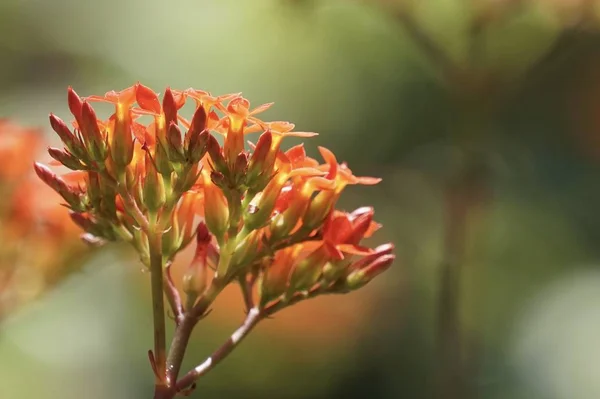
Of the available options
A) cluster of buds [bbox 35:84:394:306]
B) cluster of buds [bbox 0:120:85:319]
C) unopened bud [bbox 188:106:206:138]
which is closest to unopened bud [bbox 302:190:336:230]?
cluster of buds [bbox 35:84:394:306]

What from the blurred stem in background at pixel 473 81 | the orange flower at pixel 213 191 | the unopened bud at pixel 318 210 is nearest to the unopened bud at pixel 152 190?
the orange flower at pixel 213 191

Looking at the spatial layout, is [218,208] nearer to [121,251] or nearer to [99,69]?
[121,251]

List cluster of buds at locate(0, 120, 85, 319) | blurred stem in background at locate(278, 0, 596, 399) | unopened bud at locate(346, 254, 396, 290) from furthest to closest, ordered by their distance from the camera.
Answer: blurred stem in background at locate(278, 0, 596, 399), cluster of buds at locate(0, 120, 85, 319), unopened bud at locate(346, 254, 396, 290)

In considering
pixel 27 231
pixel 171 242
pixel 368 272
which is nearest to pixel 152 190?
pixel 171 242

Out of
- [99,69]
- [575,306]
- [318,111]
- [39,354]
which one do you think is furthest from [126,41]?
[575,306]

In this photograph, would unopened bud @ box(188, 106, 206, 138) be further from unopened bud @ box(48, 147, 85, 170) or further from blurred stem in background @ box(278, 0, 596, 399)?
blurred stem in background @ box(278, 0, 596, 399)

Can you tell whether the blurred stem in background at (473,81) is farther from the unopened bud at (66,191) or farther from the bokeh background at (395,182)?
the unopened bud at (66,191)
